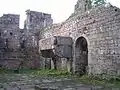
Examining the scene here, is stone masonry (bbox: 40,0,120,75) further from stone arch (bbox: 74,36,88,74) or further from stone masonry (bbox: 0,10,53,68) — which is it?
stone masonry (bbox: 0,10,53,68)

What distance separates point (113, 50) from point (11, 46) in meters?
8.68

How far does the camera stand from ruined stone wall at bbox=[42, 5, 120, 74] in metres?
8.77

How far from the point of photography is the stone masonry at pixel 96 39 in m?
8.82

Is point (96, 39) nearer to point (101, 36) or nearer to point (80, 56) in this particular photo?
point (101, 36)

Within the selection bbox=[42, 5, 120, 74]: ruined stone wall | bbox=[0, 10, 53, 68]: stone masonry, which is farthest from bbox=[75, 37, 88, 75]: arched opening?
bbox=[0, 10, 53, 68]: stone masonry

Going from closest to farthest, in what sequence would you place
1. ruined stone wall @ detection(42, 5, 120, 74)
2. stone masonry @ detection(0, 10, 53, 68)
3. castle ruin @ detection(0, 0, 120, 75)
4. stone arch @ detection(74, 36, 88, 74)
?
ruined stone wall @ detection(42, 5, 120, 74) < castle ruin @ detection(0, 0, 120, 75) < stone arch @ detection(74, 36, 88, 74) < stone masonry @ detection(0, 10, 53, 68)

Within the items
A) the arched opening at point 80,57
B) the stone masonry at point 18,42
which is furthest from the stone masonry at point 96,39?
the stone masonry at point 18,42

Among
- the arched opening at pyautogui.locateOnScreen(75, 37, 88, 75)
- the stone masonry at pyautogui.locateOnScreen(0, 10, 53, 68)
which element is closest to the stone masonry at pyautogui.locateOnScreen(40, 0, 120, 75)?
the arched opening at pyautogui.locateOnScreen(75, 37, 88, 75)

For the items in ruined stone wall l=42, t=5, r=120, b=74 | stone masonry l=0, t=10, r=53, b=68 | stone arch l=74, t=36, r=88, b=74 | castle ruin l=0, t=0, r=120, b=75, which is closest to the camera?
ruined stone wall l=42, t=5, r=120, b=74

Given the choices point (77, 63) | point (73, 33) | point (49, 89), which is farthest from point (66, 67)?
point (49, 89)

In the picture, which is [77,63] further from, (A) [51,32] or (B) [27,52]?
(B) [27,52]

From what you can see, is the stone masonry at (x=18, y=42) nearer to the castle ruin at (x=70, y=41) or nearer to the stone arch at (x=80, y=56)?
the castle ruin at (x=70, y=41)

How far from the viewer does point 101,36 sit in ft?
31.6

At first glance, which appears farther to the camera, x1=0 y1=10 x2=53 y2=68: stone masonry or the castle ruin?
x1=0 y1=10 x2=53 y2=68: stone masonry
